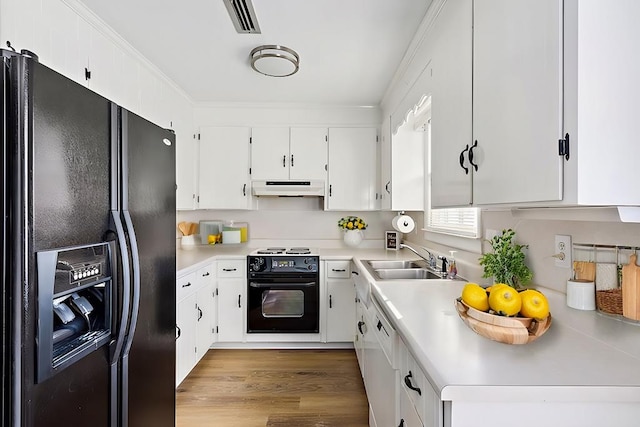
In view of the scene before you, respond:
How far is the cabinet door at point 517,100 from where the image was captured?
875mm

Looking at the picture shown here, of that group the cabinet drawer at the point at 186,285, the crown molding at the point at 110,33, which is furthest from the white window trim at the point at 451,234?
the crown molding at the point at 110,33

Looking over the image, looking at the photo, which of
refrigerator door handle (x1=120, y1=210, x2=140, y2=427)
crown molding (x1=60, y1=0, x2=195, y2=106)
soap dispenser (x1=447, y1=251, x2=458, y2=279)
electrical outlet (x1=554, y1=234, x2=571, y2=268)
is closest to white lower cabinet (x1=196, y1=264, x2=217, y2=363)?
refrigerator door handle (x1=120, y1=210, x2=140, y2=427)

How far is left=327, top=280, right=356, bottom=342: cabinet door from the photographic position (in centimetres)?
316

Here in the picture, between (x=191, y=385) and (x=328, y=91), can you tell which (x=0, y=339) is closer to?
(x=191, y=385)

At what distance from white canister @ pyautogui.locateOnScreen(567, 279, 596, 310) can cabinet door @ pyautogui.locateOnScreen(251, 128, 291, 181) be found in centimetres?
269

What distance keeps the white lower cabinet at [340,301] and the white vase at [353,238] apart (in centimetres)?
49

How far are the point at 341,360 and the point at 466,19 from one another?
2618 mm

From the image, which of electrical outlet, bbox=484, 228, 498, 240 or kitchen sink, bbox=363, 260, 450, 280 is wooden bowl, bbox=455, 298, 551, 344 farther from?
kitchen sink, bbox=363, 260, 450, 280

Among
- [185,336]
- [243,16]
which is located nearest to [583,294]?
[243,16]

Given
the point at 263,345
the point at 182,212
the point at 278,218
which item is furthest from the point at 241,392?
the point at 182,212

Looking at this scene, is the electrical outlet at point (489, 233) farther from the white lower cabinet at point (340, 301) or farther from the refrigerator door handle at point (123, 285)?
the refrigerator door handle at point (123, 285)

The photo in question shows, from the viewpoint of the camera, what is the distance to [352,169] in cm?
354

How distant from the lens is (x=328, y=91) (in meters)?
3.12

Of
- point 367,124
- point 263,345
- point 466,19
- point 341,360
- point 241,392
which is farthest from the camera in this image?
point 367,124
